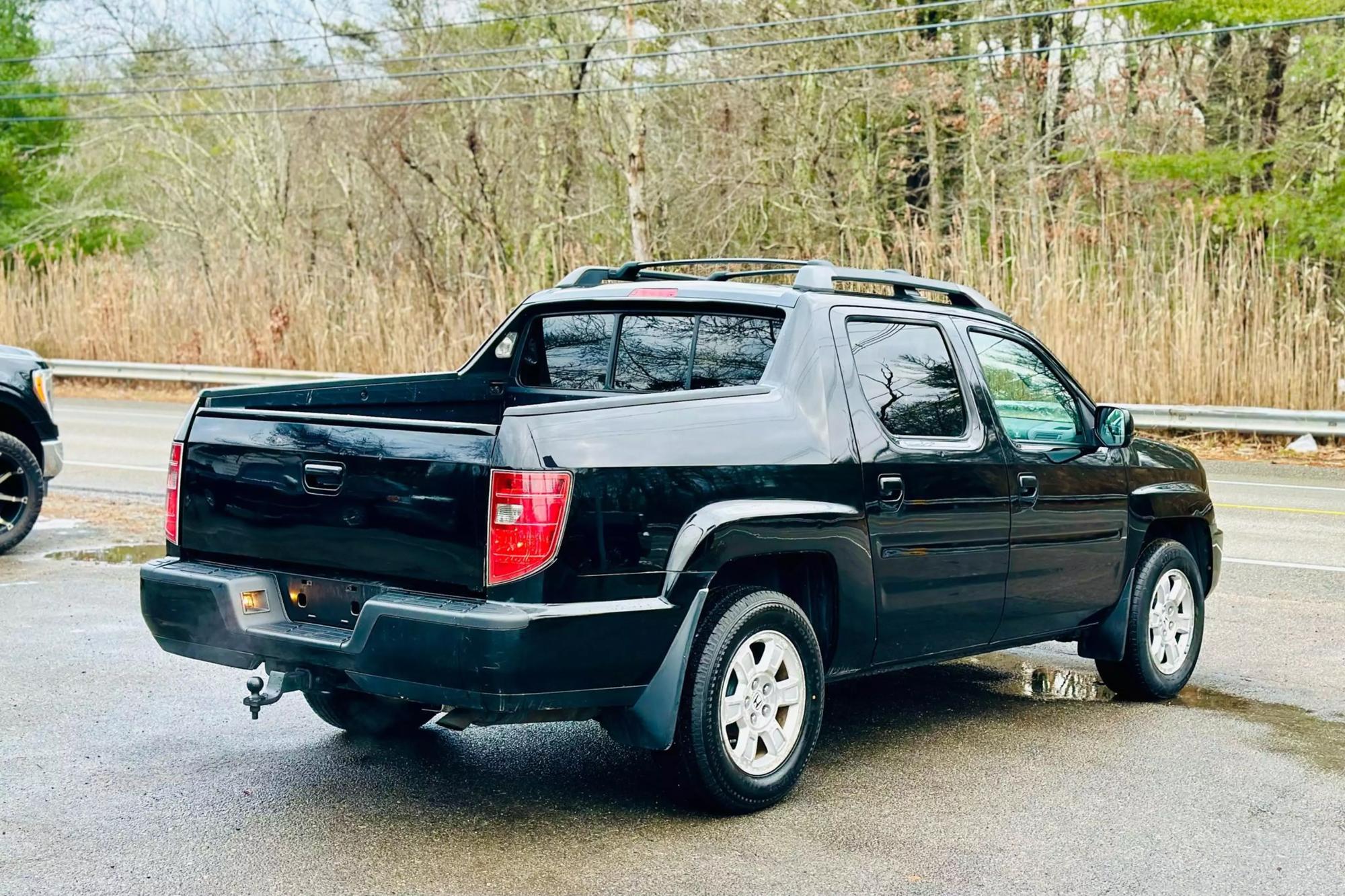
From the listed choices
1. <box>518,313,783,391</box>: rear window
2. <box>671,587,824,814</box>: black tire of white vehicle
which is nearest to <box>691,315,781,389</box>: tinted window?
<box>518,313,783,391</box>: rear window

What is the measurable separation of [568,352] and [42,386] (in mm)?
5226

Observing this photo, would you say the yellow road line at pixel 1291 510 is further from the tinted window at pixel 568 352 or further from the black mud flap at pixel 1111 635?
the tinted window at pixel 568 352

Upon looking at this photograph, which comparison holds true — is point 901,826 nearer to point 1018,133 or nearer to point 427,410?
point 427,410

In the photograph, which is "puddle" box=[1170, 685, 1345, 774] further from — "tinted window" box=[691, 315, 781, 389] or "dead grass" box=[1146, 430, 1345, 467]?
"dead grass" box=[1146, 430, 1345, 467]

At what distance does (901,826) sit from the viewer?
15.7ft

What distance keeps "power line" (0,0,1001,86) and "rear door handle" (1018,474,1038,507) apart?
1766cm

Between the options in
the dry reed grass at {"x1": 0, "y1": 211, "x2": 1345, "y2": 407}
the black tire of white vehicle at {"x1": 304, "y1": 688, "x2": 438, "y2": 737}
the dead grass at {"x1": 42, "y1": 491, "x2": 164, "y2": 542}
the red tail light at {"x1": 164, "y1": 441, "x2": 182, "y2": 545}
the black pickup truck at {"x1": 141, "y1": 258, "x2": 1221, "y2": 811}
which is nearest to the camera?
the black pickup truck at {"x1": 141, "y1": 258, "x2": 1221, "y2": 811}

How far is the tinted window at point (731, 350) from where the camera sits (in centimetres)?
541

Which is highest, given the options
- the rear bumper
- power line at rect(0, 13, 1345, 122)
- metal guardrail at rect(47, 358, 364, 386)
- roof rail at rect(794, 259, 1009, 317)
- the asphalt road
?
power line at rect(0, 13, 1345, 122)

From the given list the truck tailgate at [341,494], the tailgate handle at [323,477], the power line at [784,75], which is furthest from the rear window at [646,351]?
the power line at [784,75]

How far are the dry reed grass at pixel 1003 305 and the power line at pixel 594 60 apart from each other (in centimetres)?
Answer: 337

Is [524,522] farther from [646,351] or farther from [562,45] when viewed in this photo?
[562,45]

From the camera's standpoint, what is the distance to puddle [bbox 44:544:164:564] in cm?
966

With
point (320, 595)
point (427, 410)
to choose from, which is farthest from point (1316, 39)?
point (320, 595)
